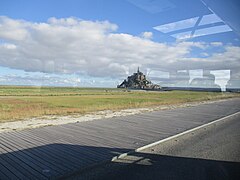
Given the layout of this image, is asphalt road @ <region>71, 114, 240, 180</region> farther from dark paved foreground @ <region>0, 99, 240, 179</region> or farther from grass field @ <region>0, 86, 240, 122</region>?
grass field @ <region>0, 86, 240, 122</region>

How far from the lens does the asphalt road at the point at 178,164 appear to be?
13.5 feet

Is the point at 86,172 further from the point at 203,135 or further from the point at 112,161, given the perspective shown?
the point at 203,135

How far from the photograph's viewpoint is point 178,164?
4.72 m

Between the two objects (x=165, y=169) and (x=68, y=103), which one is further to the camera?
(x=68, y=103)

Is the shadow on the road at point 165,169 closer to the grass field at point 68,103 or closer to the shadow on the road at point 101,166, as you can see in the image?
the shadow on the road at point 101,166

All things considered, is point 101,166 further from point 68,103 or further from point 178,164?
point 68,103

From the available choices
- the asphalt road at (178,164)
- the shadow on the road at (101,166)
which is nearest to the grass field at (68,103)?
the shadow on the road at (101,166)

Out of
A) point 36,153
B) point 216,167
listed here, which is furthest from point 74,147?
point 216,167

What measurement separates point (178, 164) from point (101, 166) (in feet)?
5.16

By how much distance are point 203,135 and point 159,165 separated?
13.4 feet

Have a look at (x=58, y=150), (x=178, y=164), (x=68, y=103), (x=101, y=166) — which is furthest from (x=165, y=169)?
(x=68, y=103)

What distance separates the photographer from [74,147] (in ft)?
19.3

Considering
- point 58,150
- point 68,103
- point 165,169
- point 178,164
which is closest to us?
point 165,169

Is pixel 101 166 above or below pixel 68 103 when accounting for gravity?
above
